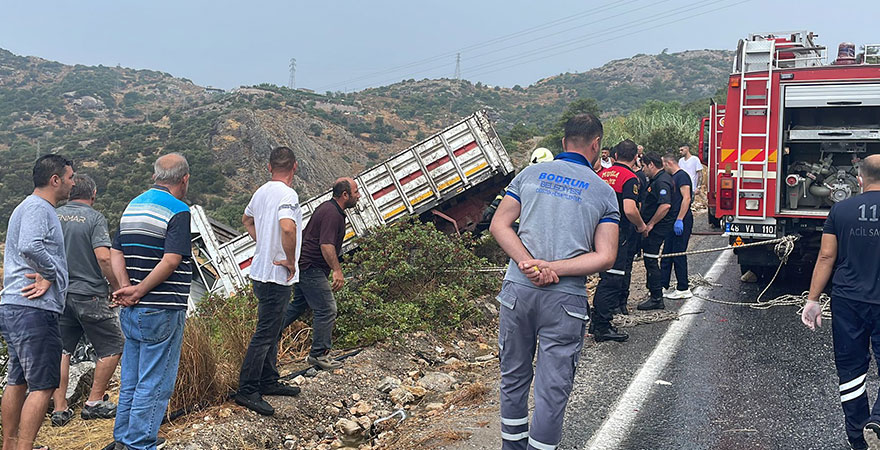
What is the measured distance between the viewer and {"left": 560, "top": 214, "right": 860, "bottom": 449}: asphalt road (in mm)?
4344

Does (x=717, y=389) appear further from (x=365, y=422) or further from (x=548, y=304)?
(x=365, y=422)

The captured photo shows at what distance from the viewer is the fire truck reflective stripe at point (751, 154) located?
8023mm

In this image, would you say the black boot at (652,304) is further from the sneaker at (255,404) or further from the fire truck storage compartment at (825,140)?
the sneaker at (255,404)

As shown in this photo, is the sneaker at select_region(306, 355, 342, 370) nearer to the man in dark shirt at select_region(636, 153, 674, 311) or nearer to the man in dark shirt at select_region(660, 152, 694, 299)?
the man in dark shirt at select_region(636, 153, 674, 311)

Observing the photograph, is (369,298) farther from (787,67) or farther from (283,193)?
(787,67)

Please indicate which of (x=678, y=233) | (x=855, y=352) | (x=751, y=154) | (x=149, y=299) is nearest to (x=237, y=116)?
(x=678, y=233)

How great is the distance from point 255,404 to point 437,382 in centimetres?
177

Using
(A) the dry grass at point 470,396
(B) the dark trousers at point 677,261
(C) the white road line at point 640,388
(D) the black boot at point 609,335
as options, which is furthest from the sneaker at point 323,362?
(B) the dark trousers at point 677,261

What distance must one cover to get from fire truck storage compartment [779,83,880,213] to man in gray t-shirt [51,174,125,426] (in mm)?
7210

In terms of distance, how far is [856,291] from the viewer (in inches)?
165

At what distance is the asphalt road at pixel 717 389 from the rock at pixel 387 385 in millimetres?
1576

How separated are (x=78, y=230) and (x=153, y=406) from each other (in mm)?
1901

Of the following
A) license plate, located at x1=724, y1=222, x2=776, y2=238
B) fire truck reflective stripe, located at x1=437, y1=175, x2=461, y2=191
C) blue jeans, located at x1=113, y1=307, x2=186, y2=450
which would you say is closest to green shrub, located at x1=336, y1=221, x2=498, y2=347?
blue jeans, located at x1=113, y1=307, x2=186, y2=450

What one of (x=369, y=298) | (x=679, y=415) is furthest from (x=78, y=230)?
(x=679, y=415)
